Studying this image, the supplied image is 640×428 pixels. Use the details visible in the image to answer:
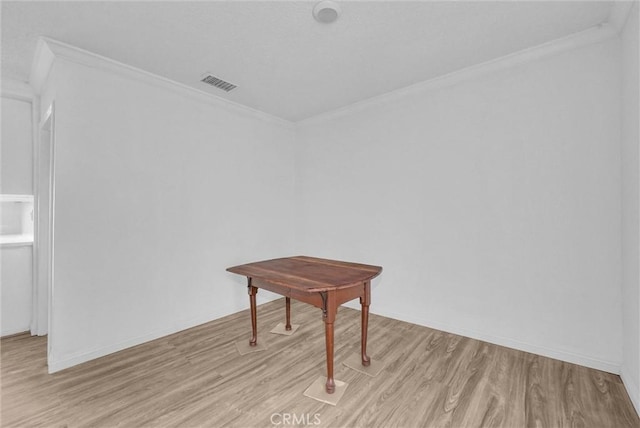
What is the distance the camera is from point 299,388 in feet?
6.38

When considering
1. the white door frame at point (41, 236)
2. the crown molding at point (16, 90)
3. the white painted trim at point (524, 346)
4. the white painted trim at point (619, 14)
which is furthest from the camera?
the white door frame at point (41, 236)

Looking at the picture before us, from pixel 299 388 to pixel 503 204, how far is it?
7.52 feet

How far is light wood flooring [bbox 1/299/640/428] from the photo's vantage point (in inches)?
65.2

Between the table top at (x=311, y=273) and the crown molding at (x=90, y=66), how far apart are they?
2.00m

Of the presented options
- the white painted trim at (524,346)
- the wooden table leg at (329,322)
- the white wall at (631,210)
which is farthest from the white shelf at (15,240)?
the white wall at (631,210)

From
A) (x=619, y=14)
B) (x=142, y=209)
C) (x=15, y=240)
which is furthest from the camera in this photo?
(x=15, y=240)

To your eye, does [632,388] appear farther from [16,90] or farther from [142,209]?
[16,90]

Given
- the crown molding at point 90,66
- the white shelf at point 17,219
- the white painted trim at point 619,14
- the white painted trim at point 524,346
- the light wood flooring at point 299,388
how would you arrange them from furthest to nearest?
the white shelf at point 17,219 → the crown molding at point 90,66 → the white painted trim at point 524,346 → the white painted trim at point 619,14 → the light wood flooring at point 299,388

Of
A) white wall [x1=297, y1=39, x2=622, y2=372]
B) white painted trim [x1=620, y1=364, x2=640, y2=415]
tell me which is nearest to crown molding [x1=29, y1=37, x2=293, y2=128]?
white wall [x1=297, y1=39, x2=622, y2=372]

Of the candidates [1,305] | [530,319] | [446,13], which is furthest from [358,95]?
[1,305]

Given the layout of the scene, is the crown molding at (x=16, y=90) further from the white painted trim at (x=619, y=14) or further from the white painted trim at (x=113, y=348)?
the white painted trim at (x=619, y=14)

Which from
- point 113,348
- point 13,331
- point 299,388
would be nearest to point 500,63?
point 299,388

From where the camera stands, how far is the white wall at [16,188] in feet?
9.00

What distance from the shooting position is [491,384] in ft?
6.41
